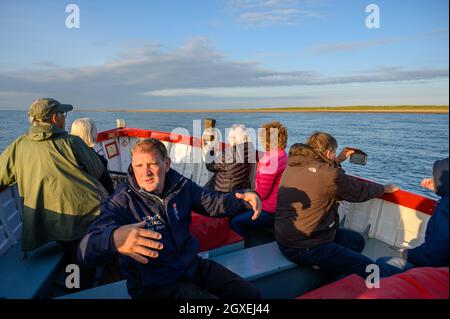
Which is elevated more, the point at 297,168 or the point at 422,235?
the point at 297,168

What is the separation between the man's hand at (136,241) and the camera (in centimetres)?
138

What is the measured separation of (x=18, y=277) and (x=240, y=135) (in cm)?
266

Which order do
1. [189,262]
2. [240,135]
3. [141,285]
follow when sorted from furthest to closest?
[240,135], [189,262], [141,285]

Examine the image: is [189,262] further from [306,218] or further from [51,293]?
[51,293]

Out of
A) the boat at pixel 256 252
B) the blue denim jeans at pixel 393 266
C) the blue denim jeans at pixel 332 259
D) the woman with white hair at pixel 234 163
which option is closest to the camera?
the blue denim jeans at pixel 393 266

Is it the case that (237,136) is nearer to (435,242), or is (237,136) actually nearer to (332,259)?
(332,259)

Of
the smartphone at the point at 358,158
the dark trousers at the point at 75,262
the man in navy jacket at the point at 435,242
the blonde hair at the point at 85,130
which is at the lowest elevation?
the dark trousers at the point at 75,262

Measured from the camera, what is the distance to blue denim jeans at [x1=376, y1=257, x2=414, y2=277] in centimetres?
221

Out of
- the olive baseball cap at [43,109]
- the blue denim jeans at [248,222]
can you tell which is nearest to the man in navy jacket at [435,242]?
the blue denim jeans at [248,222]

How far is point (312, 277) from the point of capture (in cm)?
263

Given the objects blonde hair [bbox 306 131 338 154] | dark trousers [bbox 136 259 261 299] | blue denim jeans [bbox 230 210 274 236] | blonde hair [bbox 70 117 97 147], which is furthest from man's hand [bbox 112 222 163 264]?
blonde hair [bbox 70 117 97 147]

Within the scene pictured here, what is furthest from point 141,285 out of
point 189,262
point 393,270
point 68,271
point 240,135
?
point 240,135

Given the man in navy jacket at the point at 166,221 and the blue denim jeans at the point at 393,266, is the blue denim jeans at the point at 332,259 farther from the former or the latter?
the man in navy jacket at the point at 166,221

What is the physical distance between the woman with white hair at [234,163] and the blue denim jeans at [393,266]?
1793mm
